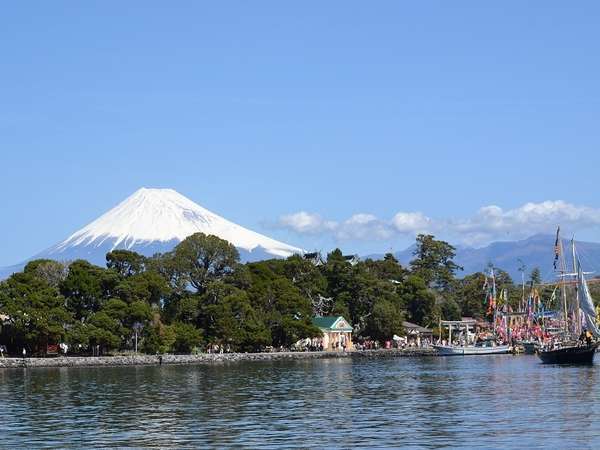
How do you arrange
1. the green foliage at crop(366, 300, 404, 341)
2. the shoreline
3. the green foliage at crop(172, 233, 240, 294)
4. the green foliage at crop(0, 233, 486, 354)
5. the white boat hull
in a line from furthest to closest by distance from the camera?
the green foliage at crop(366, 300, 404, 341)
the white boat hull
the green foliage at crop(172, 233, 240, 294)
the green foliage at crop(0, 233, 486, 354)
the shoreline

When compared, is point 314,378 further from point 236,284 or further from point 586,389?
point 236,284

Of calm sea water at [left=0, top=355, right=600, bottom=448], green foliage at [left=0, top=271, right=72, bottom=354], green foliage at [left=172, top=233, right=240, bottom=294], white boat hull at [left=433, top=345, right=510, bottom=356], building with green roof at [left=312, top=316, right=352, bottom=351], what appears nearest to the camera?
calm sea water at [left=0, top=355, right=600, bottom=448]

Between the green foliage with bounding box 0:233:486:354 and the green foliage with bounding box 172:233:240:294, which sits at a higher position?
the green foliage with bounding box 172:233:240:294

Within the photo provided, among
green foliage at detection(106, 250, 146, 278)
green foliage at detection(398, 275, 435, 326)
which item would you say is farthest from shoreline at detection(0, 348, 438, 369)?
green foliage at detection(398, 275, 435, 326)

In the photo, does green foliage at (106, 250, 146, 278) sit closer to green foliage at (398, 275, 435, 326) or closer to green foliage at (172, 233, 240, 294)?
green foliage at (172, 233, 240, 294)

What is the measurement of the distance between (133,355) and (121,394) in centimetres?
5672

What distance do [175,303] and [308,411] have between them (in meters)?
77.7

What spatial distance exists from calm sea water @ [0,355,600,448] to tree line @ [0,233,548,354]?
30.7m

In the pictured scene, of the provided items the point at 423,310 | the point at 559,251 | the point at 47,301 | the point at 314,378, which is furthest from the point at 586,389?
the point at 423,310

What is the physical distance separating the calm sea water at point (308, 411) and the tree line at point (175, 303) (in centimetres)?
3074

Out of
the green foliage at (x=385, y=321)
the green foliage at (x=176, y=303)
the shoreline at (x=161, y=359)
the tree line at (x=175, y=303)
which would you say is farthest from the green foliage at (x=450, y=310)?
the shoreline at (x=161, y=359)

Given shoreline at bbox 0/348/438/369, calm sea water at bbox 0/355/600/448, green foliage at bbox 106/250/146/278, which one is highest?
green foliage at bbox 106/250/146/278

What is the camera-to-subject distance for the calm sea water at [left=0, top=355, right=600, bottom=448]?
39906mm

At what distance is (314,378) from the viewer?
83.9 m
